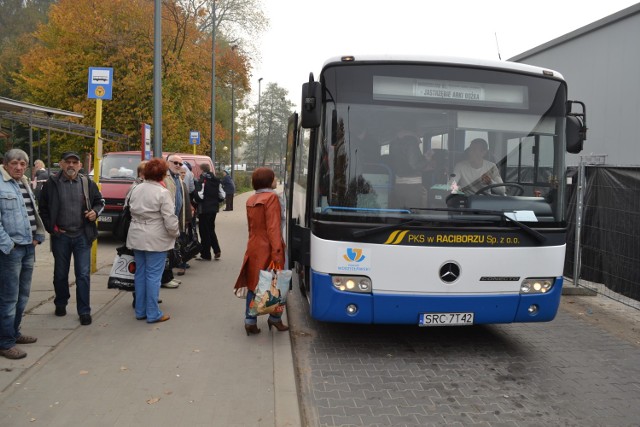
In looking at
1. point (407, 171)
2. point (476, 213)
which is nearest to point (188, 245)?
point (407, 171)

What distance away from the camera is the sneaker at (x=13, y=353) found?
16.5 feet

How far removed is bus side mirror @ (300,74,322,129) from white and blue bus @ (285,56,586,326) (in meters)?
0.01

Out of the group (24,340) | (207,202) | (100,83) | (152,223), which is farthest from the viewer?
(207,202)

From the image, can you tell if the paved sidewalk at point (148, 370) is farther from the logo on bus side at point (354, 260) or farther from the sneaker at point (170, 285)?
the logo on bus side at point (354, 260)

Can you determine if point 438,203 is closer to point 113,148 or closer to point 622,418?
point 622,418

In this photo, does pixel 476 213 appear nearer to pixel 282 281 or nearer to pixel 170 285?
pixel 282 281

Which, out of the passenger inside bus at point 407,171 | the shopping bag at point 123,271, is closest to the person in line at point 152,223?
the shopping bag at point 123,271

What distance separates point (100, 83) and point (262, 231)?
4.46 meters

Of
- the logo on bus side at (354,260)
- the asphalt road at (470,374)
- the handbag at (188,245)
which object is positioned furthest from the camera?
the handbag at (188,245)

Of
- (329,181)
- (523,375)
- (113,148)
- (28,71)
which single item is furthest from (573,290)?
(28,71)

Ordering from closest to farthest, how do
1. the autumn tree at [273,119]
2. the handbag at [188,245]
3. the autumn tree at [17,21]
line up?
the handbag at [188,245] < the autumn tree at [17,21] < the autumn tree at [273,119]

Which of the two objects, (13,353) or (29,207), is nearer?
(13,353)

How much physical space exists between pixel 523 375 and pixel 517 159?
1988 millimetres

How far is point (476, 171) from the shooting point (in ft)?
17.5
